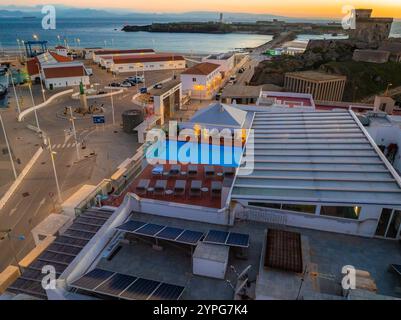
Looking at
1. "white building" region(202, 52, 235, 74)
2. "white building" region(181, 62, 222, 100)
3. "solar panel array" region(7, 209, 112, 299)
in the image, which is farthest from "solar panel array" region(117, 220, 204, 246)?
"white building" region(202, 52, 235, 74)

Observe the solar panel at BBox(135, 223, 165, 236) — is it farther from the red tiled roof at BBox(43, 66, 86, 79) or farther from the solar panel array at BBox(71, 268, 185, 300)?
the red tiled roof at BBox(43, 66, 86, 79)

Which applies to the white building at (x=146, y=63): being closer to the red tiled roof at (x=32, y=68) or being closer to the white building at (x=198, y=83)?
the red tiled roof at (x=32, y=68)

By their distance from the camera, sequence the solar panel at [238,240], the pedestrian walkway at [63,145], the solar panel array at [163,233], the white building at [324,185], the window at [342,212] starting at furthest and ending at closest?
the pedestrian walkway at [63,145]
the window at [342,212]
the white building at [324,185]
the solar panel array at [163,233]
the solar panel at [238,240]

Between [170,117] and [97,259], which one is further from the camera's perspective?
[170,117]

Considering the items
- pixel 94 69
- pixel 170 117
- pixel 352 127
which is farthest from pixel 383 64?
pixel 94 69

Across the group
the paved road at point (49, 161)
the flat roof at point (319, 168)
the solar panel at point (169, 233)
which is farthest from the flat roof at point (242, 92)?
the solar panel at point (169, 233)

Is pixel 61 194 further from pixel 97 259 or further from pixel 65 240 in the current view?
pixel 97 259
